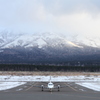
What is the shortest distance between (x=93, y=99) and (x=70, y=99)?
2428 mm

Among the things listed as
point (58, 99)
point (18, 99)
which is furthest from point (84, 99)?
point (18, 99)

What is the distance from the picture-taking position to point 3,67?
13862 cm

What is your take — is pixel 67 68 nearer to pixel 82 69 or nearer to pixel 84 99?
pixel 82 69

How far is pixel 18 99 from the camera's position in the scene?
23.3m

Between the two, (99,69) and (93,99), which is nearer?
(93,99)

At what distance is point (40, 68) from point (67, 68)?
16945 millimetres

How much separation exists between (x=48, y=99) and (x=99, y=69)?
121683 mm

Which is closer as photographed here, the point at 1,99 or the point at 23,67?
the point at 1,99

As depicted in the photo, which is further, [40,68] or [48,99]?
[40,68]

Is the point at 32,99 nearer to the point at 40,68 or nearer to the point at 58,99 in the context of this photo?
the point at 58,99

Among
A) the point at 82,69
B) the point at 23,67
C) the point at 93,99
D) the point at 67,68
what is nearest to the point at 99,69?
the point at 82,69

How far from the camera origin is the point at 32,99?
23156 millimetres

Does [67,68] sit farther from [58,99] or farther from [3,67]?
[58,99]

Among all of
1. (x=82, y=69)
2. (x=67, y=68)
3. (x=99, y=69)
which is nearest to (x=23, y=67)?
(x=67, y=68)
